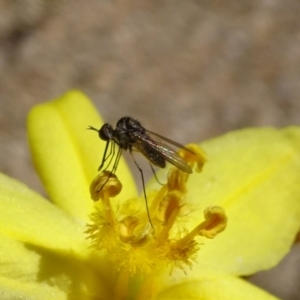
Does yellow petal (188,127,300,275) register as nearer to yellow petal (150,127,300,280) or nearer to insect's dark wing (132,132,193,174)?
yellow petal (150,127,300,280)

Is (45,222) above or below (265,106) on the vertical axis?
below

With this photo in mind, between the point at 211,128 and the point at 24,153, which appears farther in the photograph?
the point at 211,128

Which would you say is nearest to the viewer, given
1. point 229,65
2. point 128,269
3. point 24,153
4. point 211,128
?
point 128,269

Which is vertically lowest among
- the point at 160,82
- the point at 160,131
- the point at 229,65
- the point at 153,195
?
the point at 153,195

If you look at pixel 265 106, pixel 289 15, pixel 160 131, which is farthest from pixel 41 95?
pixel 289 15

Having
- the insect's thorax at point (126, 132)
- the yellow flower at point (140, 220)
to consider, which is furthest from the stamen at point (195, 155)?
the insect's thorax at point (126, 132)

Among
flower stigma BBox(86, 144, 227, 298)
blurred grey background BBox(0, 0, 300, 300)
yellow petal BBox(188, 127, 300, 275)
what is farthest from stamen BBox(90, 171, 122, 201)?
blurred grey background BBox(0, 0, 300, 300)

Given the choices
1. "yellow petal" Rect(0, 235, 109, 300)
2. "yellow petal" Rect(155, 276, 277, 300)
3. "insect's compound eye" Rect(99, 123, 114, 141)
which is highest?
"insect's compound eye" Rect(99, 123, 114, 141)

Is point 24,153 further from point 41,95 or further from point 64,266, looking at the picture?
point 64,266
